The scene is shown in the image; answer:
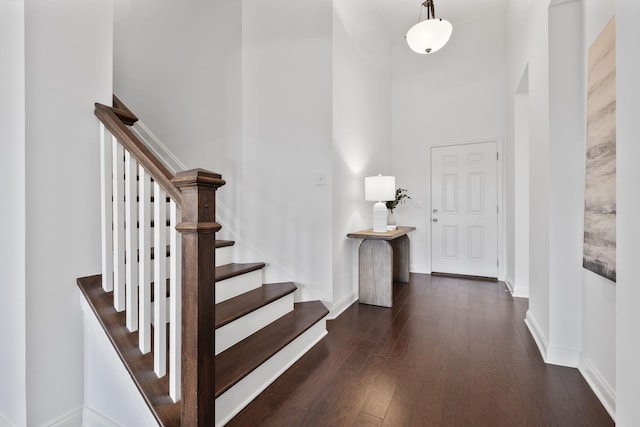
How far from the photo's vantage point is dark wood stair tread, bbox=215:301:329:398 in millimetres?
1495

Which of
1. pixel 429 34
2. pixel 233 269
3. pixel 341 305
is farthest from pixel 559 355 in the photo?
pixel 429 34

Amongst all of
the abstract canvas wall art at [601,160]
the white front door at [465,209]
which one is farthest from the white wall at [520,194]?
the abstract canvas wall art at [601,160]

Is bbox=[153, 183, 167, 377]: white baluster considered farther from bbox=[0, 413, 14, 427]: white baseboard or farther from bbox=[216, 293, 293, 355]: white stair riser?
bbox=[0, 413, 14, 427]: white baseboard

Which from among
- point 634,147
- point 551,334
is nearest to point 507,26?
point 551,334

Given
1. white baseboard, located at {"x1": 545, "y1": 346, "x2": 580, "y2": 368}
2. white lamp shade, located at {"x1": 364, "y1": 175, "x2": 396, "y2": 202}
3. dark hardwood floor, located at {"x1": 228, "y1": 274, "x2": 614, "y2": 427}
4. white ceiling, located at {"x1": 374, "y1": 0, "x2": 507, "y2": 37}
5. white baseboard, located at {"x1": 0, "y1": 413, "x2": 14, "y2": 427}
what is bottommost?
dark hardwood floor, located at {"x1": 228, "y1": 274, "x2": 614, "y2": 427}

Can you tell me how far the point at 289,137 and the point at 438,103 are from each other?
9.20 ft

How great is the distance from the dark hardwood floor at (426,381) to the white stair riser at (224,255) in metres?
1.05

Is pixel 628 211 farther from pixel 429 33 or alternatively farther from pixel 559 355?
pixel 429 33

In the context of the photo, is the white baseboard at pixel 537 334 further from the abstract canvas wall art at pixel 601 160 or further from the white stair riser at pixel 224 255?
the white stair riser at pixel 224 255

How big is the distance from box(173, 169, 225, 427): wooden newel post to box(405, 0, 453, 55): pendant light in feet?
9.25

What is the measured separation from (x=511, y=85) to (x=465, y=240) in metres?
2.06

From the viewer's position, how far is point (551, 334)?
1928 millimetres

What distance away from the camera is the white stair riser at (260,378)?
4.67 ft

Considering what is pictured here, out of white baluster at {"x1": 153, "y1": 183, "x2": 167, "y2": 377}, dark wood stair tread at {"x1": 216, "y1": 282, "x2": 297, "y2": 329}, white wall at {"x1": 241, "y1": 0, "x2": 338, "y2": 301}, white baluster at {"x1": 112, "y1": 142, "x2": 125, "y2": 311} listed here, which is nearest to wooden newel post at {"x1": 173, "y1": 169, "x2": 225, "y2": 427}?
white baluster at {"x1": 153, "y1": 183, "x2": 167, "y2": 377}
